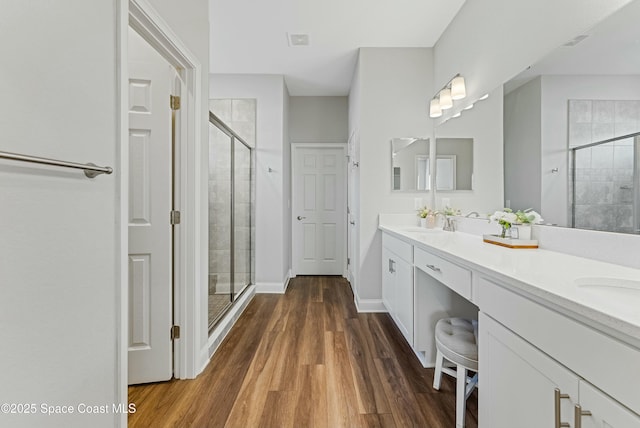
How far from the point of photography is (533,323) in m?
0.90

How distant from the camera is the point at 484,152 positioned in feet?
7.77

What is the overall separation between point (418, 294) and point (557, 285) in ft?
4.04

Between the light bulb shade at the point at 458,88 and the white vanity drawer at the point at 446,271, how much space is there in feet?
4.90

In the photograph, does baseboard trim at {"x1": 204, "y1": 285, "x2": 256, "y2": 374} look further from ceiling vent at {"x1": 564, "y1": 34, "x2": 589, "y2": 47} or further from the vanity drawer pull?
ceiling vent at {"x1": 564, "y1": 34, "x2": 589, "y2": 47}

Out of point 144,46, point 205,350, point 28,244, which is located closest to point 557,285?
point 28,244

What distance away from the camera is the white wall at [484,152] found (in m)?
2.13

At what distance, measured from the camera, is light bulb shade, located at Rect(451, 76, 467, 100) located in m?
2.61

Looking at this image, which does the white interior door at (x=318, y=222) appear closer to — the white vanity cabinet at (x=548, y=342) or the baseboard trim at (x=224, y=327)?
the baseboard trim at (x=224, y=327)

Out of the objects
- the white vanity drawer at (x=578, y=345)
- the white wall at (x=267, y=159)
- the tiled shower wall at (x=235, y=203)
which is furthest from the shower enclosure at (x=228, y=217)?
the white vanity drawer at (x=578, y=345)

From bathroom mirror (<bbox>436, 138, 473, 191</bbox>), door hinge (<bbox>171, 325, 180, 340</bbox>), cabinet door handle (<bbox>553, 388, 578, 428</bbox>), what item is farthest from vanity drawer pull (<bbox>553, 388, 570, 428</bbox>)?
bathroom mirror (<bbox>436, 138, 473, 191</bbox>)

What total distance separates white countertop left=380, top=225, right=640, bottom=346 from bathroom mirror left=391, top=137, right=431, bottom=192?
1638 mm

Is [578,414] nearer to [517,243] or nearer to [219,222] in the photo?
[517,243]

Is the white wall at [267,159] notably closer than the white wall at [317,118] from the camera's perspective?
Yes

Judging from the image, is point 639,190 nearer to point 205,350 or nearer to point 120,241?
point 120,241
